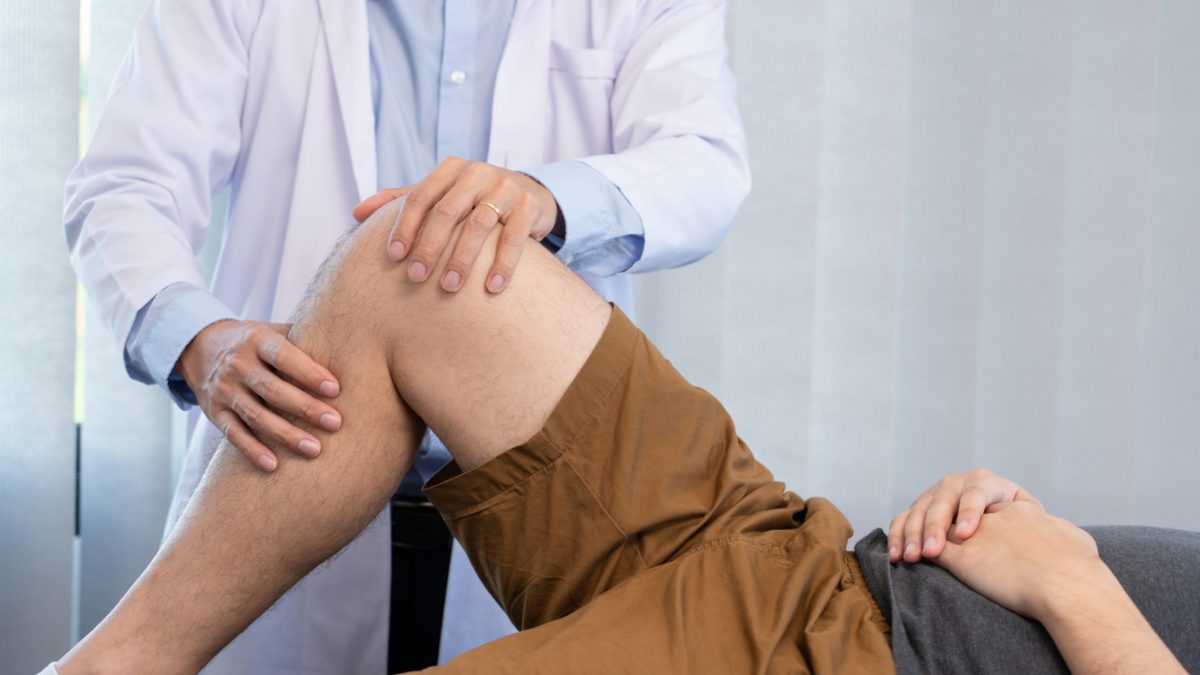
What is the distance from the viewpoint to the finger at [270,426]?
0.90 metres

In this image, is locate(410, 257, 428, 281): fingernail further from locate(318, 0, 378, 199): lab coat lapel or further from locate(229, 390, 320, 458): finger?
locate(318, 0, 378, 199): lab coat lapel

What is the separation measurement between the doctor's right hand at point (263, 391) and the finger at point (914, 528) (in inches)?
18.6

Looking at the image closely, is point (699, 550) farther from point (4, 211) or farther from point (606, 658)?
point (4, 211)

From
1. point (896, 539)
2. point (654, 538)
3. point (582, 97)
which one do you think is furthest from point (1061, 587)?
point (582, 97)

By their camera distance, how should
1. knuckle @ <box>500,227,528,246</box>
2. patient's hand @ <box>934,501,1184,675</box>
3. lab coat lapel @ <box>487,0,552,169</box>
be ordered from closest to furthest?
patient's hand @ <box>934,501,1184,675</box>
knuckle @ <box>500,227,528,246</box>
lab coat lapel @ <box>487,0,552,169</box>

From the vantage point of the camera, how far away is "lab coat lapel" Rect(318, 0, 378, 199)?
1.28 meters

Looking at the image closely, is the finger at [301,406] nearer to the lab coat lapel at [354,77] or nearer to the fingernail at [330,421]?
→ the fingernail at [330,421]

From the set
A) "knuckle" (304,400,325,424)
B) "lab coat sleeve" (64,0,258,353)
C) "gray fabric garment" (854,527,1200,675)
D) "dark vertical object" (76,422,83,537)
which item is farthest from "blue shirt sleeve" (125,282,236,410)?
"gray fabric garment" (854,527,1200,675)

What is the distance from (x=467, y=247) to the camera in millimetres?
895

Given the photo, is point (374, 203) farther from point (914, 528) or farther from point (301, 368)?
point (914, 528)

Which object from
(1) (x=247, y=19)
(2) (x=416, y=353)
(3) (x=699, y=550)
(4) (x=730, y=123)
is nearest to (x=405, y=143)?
(1) (x=247, y=19)

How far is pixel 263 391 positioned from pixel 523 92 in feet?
1.80

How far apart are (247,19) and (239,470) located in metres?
0.62

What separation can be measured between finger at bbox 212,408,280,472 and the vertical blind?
0.95 metres
